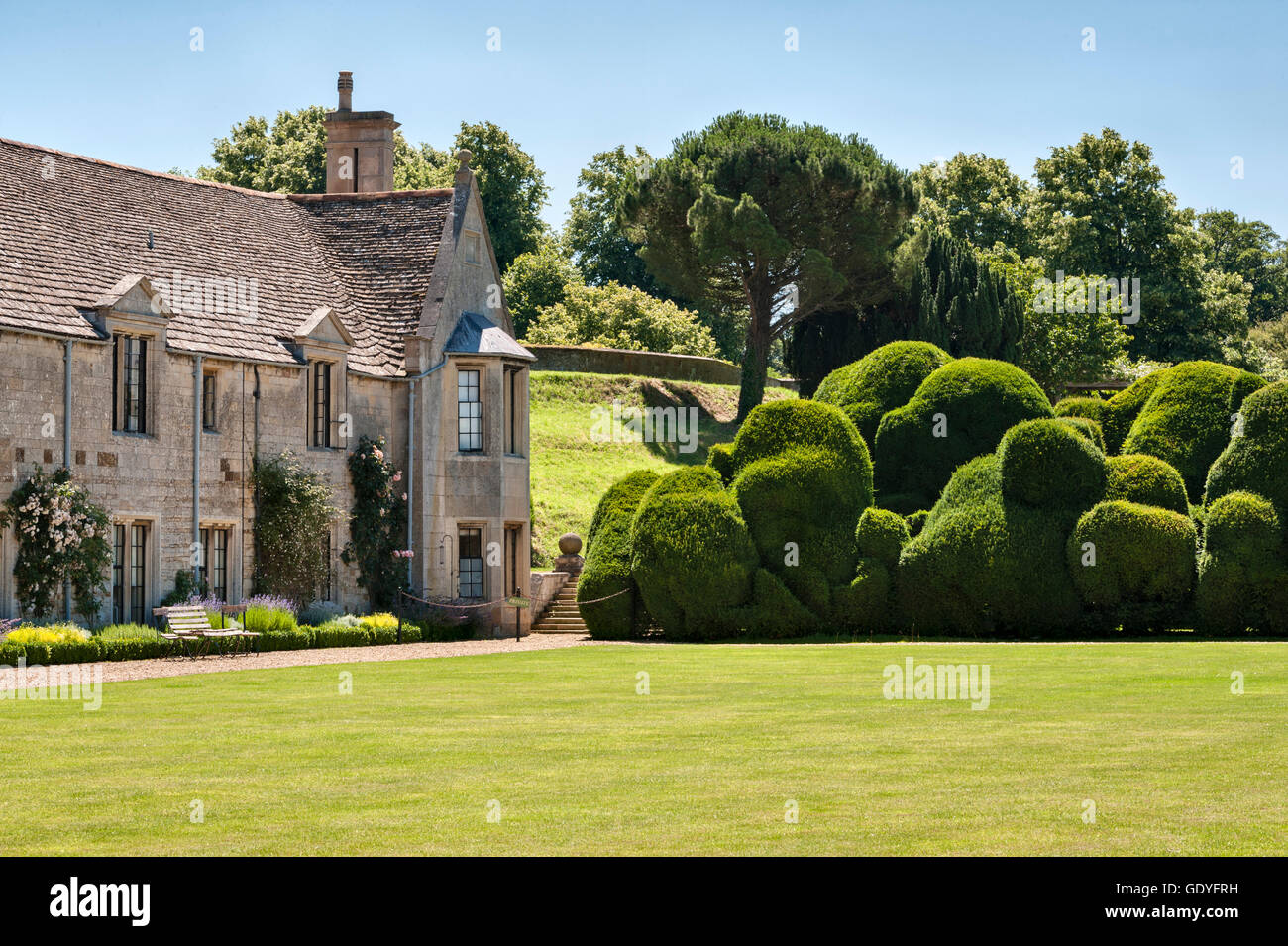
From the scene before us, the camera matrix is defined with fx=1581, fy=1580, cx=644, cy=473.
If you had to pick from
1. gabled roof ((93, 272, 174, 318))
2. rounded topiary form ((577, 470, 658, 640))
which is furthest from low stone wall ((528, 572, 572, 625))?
gabled roof ((93, 272, 174, 318))

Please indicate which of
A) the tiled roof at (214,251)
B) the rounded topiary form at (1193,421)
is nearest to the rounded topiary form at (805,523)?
the rounded topiary form at (1193,421)

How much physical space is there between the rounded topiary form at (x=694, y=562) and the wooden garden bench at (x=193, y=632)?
34.7ft

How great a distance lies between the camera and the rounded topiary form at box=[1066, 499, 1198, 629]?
121 ft

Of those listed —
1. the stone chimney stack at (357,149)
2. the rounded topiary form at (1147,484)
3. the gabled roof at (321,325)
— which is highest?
the stone chimney stack at (357,149)

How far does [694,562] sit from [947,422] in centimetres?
852

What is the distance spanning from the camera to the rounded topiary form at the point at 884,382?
144 ft

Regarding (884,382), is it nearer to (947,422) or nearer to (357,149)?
(947,422)

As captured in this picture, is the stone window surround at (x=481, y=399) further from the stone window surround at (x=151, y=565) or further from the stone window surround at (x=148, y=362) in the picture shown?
the stone window surround at (x=151, y=565)

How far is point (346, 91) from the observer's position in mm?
Result: 46000

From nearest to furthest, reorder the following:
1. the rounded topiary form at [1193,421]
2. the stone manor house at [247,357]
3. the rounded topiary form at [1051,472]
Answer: the stone manor house at [247,357]
the rounded topiary form at [1051,472]
the rounded topiary form at [1193,421]

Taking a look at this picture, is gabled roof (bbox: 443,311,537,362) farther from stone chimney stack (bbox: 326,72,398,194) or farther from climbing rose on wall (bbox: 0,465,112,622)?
climbing rose on wall (bbox: 0,465,112,622)

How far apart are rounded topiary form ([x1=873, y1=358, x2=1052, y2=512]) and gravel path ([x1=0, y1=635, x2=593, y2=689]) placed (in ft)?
32.3

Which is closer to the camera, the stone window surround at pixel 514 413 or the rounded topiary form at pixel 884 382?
the stone window surround at pixel 514 413

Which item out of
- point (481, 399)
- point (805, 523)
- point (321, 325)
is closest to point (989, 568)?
point (805, 523)
